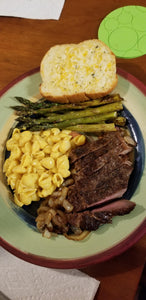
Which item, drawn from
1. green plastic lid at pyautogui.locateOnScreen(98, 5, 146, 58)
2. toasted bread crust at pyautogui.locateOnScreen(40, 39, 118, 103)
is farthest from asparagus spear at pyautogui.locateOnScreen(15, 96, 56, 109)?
green plastic lid at pyautogui.locateOnScreen(98, 5, 146, 58)

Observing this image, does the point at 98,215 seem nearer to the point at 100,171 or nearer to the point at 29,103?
the point at 100,171

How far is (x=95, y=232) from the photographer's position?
251cm

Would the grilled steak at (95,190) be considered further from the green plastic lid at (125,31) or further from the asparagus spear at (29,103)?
the green plastic lid at (125,31)

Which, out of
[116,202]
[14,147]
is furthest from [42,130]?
[116,202]

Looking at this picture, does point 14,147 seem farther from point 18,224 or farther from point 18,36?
point 18,36

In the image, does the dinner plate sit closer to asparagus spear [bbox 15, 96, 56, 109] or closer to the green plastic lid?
the green plastic lid

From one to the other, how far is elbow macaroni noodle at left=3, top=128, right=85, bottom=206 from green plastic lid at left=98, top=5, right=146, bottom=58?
126 centimetres

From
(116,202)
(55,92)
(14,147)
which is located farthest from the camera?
(55,92)

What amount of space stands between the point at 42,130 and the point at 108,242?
4.98 feet

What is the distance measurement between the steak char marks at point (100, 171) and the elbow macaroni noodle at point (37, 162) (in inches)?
6.0

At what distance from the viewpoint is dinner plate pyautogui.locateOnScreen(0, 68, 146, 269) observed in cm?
236

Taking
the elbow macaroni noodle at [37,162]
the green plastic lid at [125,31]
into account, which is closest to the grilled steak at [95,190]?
the elbow macaroni noodle at [37,162]

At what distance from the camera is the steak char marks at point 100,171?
8.60 feet

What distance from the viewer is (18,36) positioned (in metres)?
4.09
